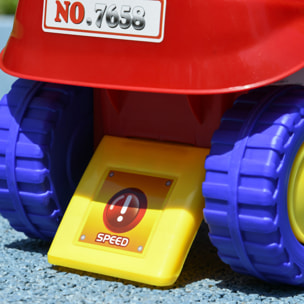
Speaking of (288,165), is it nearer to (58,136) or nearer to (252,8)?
(252,8)

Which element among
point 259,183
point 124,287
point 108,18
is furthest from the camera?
point 124,287

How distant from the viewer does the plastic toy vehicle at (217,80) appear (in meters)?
2.47

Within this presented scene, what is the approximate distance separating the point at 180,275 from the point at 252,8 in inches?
41.2

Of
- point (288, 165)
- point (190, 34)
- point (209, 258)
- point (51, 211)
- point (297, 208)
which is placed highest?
point (190, 34)

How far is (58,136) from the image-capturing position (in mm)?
3021

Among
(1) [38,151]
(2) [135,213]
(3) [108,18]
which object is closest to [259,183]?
(2) [135,213]

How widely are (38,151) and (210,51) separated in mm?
796

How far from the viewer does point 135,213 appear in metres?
2.84

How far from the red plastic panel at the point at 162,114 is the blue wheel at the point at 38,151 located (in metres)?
0.14

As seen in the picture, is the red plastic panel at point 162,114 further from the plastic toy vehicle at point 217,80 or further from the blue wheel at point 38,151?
the blue wheel at point 38,151

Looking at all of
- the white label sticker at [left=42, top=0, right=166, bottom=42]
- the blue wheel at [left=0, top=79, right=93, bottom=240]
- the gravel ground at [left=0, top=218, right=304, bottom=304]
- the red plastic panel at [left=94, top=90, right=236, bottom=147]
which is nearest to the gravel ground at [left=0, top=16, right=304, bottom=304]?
the gravel ground at [left=0, top=218, right=304, bottom=304]

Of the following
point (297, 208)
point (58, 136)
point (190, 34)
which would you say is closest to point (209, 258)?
point (297, 208)

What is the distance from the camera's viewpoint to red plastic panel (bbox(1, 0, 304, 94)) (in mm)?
2475

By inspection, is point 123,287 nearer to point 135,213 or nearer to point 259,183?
point 135,213
